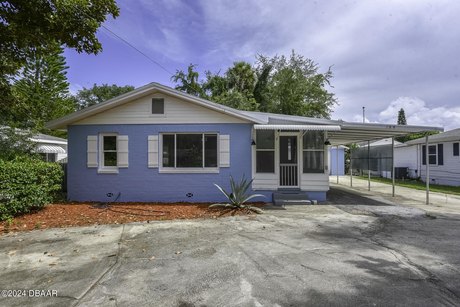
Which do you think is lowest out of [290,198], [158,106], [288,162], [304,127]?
[290,198]

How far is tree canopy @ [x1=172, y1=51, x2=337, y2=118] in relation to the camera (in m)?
26.7

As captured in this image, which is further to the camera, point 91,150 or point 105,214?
point 91,150

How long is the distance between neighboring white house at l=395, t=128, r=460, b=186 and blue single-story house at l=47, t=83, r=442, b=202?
9931mm

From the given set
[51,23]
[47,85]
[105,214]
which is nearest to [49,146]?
[47,85]

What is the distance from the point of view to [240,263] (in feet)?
14.5

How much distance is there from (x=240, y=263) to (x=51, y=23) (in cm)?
656

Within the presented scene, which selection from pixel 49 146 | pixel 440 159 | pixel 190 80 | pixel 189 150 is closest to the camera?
pixel 189 150

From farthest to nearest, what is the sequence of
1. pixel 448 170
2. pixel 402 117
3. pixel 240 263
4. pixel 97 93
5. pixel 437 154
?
pixel 402 117 → pixel 97 93 → pixel 437 154 → pixel 448 170 → pixel 240 263

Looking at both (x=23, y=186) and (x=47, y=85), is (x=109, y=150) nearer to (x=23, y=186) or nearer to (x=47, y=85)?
(x=23, y=186)

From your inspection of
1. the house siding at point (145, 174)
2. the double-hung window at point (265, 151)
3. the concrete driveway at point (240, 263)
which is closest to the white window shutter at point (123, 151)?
the house siding at point (145, 174)

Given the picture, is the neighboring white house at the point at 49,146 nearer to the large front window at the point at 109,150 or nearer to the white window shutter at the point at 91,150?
the white window shutter at the point at 91,150

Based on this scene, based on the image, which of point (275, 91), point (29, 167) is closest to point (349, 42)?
point (29, 167)

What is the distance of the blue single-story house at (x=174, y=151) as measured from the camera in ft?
32.5

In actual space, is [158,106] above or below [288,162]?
above
